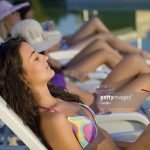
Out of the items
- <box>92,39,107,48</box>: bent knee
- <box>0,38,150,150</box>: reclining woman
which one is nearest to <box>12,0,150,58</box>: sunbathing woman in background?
<box>92,39,107,48</box>: bent knee

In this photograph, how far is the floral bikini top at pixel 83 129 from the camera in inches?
108

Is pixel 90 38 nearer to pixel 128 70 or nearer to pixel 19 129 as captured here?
pixel 128 70

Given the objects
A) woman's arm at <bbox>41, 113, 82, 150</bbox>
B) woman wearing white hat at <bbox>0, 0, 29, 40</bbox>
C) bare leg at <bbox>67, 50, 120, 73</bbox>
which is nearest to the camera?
woman's arm at <bbox>41, 113, 82, 150</bbox>

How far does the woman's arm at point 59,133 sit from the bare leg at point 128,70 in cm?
138

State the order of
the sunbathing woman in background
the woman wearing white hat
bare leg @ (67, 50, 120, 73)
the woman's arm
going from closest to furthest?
the woman's arm, bare leg @ (67, 50, 120, 73), the woman wearing white hat, the sunbathing woman in background

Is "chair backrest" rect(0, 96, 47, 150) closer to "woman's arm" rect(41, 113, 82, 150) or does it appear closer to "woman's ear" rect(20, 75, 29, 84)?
"woman's arm" rect(41, 113, 82, 150)

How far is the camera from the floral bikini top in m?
2.74

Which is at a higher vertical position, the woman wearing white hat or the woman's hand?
the woman wearing white hat

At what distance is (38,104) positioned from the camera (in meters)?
2.85

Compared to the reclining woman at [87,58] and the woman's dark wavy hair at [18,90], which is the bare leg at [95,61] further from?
the woman's dark wavy hair at [18,90]

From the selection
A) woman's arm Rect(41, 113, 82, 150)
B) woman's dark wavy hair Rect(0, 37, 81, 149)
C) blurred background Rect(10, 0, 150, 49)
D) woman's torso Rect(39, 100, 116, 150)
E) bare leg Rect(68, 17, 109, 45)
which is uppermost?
woman's dark wavy hair Rect(0, 37, 81, 149)

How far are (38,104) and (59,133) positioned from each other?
A: 0.28 metres

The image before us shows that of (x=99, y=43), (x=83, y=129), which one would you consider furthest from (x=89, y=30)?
(x=83, y=129)

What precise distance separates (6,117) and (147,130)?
0.68m
